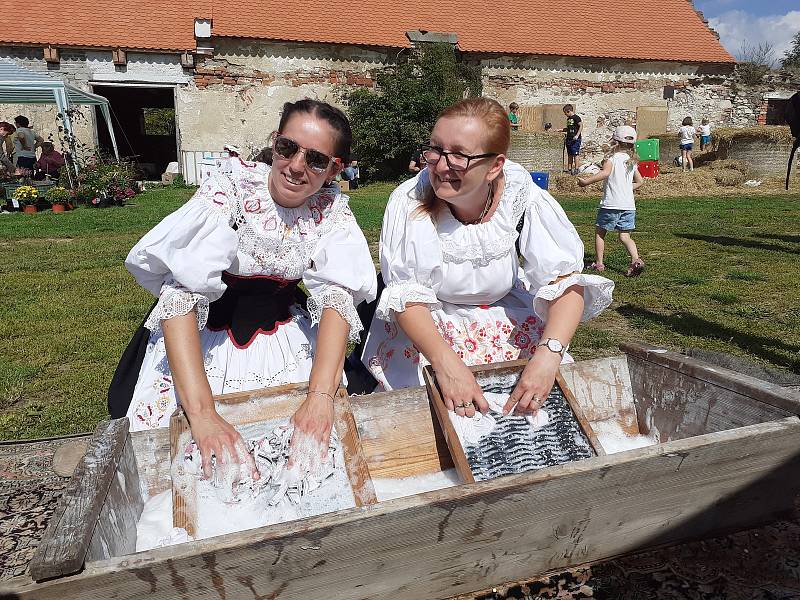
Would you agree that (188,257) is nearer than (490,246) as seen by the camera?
Yes

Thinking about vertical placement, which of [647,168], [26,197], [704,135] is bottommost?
[26,197]

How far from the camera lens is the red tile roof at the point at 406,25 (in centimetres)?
1467

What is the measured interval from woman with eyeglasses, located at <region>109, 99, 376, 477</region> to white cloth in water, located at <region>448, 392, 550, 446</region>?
0.43 meters

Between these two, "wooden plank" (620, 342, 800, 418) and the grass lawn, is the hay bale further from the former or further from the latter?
"wooden plank" (620, 342, 800, 418)

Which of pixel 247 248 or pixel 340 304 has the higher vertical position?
pixel 247 248

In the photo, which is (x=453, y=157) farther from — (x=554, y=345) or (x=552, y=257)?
(x=554, y=345)

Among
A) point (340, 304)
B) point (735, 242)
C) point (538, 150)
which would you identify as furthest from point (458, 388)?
point (538, 150)

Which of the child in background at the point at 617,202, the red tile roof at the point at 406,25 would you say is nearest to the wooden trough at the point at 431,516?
the child in background at the point at 617,202

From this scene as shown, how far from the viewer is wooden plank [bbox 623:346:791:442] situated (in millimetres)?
2020

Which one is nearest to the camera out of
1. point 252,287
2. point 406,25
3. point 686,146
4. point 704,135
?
point 252,287

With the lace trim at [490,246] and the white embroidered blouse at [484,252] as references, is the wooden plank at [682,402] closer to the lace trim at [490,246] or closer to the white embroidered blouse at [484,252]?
the white embroidered blouse at [484,252]

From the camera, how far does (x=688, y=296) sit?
5301 millimetres

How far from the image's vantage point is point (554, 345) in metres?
2.13

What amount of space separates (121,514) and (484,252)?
1466 millimetres
